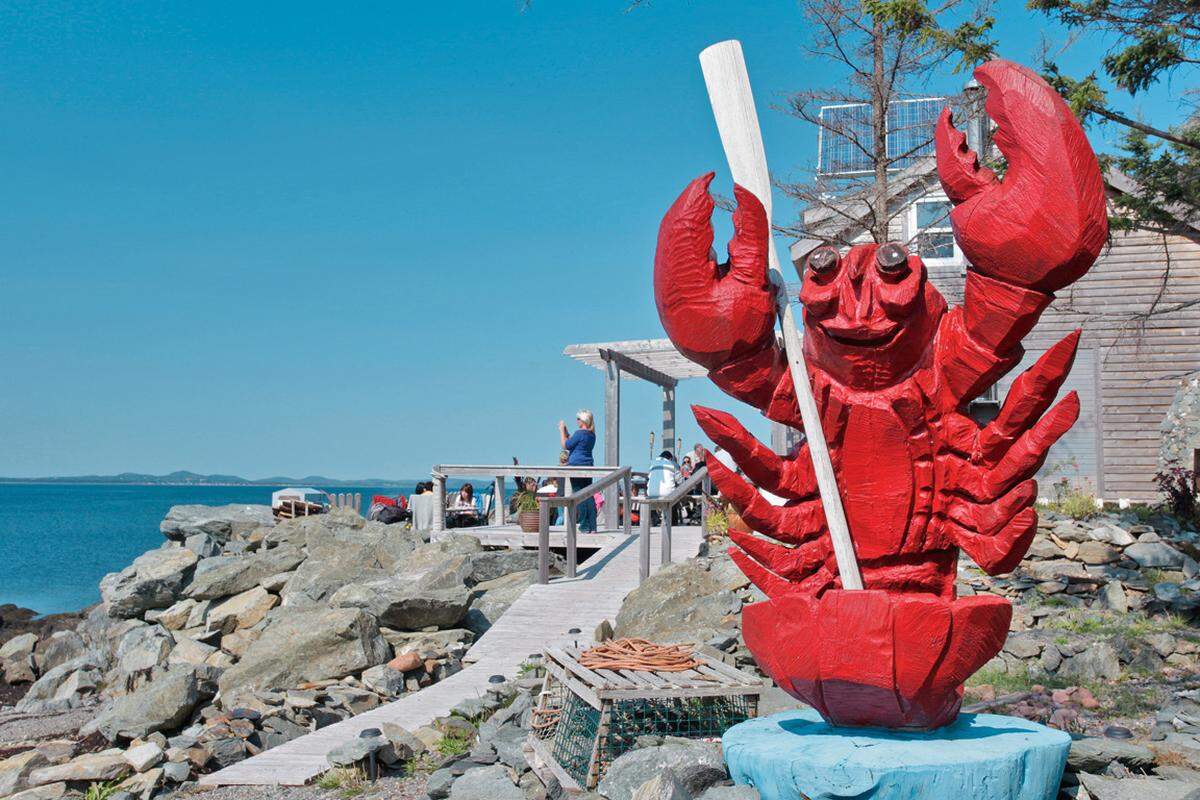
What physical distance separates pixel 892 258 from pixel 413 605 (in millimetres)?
7552

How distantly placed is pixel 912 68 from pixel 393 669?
27.6ft

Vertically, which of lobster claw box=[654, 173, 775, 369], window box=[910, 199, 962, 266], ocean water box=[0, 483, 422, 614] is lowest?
ocean water box=[0, 483, 422, 614]

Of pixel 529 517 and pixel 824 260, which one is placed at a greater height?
pixel 824 260

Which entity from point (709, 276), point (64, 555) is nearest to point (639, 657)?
point (709, 276)

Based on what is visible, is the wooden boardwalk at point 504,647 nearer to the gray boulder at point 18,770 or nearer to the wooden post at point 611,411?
the gray boulder at point 18,770

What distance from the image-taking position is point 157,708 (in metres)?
8.77

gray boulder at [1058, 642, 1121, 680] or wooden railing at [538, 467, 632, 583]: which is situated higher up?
wooden railing at [538, 467, 632, 583]

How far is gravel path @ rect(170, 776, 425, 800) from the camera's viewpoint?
6.23 m

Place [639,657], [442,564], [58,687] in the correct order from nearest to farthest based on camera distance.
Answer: [639,657] → [442,564] → [58,687]

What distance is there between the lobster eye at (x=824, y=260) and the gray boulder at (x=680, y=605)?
15.1ft

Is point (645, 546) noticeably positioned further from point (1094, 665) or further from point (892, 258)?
point (892, 258)

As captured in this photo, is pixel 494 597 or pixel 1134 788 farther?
pixel 494 597

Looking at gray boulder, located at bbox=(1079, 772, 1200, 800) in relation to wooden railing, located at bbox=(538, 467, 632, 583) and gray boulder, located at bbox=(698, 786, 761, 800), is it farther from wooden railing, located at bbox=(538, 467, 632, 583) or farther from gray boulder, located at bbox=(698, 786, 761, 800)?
wooden railing, located at bbox=(538, 467, 632, 583)

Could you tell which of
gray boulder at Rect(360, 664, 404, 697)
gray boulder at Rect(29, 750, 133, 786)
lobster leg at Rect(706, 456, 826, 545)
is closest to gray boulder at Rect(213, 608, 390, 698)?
gray boulder at Rect(360, 664, 404, 697)
